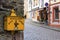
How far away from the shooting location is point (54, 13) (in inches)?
893

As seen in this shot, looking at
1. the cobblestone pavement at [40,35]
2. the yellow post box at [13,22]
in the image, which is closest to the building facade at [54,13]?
the cobblestone pavement at [40,35]

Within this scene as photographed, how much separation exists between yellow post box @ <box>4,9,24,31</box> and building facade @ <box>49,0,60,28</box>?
18771 mm

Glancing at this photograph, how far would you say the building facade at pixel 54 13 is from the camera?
2176cm

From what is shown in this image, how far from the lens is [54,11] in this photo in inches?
892

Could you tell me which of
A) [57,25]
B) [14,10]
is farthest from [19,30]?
[57,25]

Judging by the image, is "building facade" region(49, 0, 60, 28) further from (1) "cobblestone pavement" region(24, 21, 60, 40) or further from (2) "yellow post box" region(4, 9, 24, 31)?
(2) "yellow post box" region(4, 9, 24, 31)

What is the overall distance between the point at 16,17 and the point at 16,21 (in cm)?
6

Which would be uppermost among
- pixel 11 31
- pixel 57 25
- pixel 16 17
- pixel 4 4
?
pixel 4 4

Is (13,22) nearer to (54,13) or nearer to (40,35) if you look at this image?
(40,35)

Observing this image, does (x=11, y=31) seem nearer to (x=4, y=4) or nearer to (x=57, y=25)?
(x=4, y=4)

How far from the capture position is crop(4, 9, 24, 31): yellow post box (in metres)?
2.93

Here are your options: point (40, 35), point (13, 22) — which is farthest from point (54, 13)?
point (13, 22)

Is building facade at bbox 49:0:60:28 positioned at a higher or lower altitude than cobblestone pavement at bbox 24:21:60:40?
higher

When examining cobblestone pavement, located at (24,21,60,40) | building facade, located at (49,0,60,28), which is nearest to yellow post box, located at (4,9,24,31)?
cobblestone pavement, located at (24,21,60,40)
